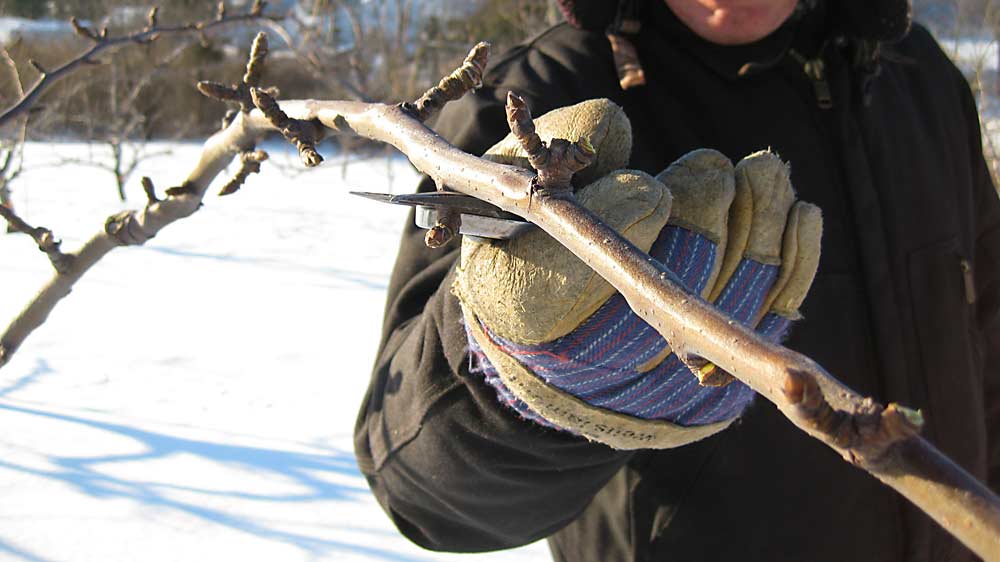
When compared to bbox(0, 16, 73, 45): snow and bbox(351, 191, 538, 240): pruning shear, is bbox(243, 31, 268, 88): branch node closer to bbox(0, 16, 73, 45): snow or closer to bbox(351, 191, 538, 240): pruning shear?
bbox(351, 191, 538, 240): pruning shear

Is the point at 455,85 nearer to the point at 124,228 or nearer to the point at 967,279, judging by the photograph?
the point at 124,228

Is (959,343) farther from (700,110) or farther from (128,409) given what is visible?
(128,409)

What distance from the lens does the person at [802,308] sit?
1204 millimetres

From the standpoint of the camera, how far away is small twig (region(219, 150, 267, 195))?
1068 millimetres

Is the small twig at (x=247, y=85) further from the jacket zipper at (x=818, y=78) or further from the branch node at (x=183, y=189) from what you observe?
the jacket zipper at (x=818, y=78)

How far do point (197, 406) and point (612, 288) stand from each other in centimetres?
259

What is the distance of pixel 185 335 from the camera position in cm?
377

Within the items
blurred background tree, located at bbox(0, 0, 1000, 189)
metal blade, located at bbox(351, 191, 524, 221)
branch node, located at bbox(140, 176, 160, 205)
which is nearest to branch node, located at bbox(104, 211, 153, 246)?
branch node, located at bbox(140, 176, 160, 205)

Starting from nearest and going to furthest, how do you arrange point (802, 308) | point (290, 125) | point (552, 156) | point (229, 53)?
point (552, 156) < point (290, 125) < point (802, 308) < point (229, 53)

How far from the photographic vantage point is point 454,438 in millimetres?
1025

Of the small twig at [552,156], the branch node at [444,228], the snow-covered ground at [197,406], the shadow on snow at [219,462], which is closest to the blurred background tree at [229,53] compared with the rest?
the snow-covered ground at [197,406]

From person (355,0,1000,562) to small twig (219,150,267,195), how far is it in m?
0.29

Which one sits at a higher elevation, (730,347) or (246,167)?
(730,347)

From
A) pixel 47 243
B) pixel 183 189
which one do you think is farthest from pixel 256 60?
pixel 47 243
